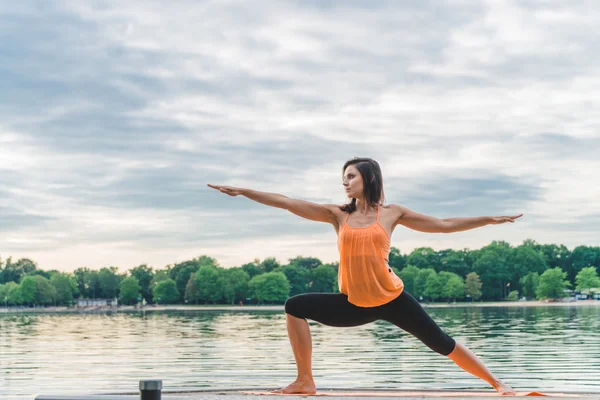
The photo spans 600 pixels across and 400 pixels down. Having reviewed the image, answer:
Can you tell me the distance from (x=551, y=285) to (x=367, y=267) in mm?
162609

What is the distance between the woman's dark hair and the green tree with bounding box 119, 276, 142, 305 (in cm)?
18691

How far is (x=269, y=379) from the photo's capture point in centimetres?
2041

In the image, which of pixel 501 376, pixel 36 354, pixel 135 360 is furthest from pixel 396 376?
pixel 36 354

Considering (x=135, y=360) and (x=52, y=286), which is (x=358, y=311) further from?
(x=52, y=286)

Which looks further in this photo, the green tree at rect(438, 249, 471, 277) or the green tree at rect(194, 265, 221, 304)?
the green tree at rect(438, 249, 471, 277)

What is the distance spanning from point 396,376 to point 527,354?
8998 millimetres

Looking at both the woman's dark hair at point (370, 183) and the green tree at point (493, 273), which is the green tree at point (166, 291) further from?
the woman's dark hair at point (370, 183)

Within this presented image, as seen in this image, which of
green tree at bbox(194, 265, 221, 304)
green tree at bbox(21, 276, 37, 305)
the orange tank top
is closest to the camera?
the orange tank top

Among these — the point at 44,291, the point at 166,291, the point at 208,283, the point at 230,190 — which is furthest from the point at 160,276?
the point at 230,190

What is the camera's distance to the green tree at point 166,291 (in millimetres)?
182125

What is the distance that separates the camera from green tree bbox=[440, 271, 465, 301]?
166125 millimetres

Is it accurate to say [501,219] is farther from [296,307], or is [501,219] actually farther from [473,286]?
[473,286]

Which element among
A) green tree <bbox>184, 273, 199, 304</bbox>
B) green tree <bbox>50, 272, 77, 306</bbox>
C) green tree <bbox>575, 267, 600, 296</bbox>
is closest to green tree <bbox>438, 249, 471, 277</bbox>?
green tree <bbox>575, 267, 600, 296</bbox>

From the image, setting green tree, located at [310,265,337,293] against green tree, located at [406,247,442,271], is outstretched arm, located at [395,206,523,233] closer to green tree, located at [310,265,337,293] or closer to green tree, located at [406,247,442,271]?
green tree, located at [310,265,337,293]
